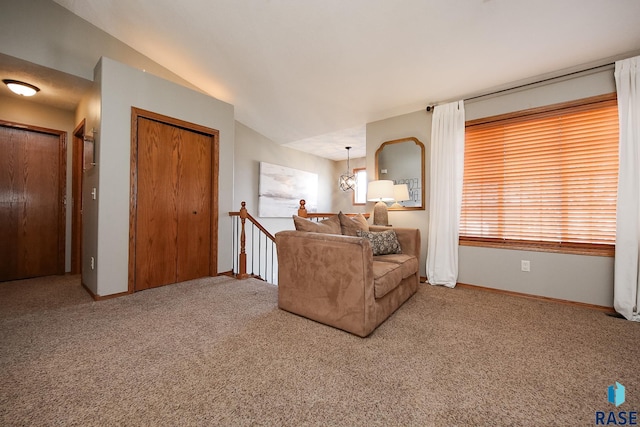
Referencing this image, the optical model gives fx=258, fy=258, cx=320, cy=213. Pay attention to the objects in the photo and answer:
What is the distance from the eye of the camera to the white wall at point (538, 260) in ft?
8.15

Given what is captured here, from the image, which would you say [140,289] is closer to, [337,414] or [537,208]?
[337,414]

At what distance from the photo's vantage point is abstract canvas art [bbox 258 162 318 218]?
5027 millimetres

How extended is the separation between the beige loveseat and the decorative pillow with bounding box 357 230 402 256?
0.84 feet

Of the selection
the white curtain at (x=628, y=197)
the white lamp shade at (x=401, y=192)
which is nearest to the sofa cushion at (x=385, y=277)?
the white lamp shade at (x=401, y=192)

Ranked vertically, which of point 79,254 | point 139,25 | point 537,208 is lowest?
point 79,254

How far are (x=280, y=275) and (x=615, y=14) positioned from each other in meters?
3.38

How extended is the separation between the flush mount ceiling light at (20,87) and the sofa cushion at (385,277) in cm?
431

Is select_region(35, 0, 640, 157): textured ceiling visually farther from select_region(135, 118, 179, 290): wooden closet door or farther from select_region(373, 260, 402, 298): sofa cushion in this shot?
select_region(373, 260, 402, 298): sofa cushion

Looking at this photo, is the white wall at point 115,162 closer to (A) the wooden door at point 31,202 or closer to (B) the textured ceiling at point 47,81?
(B) the textured ceiling at point 47,81

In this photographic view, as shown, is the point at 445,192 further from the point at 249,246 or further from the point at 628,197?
the point at 249,246

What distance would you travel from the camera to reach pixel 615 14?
6.53 feet

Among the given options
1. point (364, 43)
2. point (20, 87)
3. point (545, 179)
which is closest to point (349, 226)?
point (364, 43)

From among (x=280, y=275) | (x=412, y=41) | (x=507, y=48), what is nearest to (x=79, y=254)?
(x=280, y=275)

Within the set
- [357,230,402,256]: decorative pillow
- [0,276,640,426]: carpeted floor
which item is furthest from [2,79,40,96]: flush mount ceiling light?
[357,230,402,256]: decorative pillow
